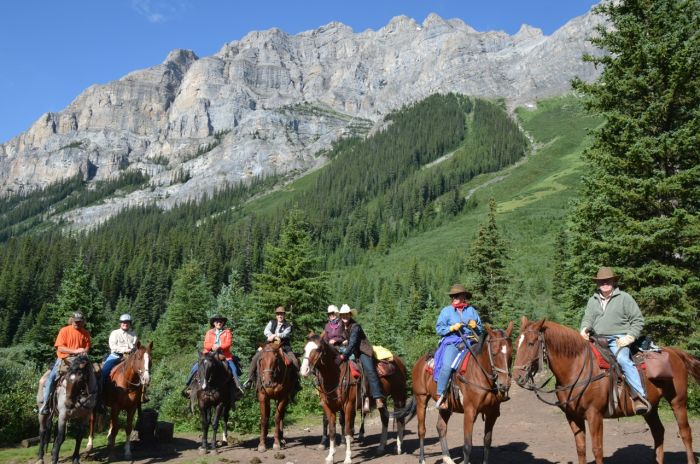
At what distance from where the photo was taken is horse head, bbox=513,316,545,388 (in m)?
8.75

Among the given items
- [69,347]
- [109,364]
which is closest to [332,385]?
[109,364]

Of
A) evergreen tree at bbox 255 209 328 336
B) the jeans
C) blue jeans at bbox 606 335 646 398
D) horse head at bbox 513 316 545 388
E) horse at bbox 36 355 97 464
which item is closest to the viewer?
horse head at bbox 513 316 545 388

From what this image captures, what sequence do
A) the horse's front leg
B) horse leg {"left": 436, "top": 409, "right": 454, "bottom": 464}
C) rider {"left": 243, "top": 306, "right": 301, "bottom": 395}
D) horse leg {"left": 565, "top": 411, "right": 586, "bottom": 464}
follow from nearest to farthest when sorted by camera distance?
horse leg {"left": 565, "top": 411, "right": 586, "bottom": 464}, horse leg {"left": 436, "top": 409, "right": 454, "bottom": 464}, the horse's front leg, rider {"left": 243, "top": 306, "right": 301, "bottom": 395}

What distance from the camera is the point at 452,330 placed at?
10328mm

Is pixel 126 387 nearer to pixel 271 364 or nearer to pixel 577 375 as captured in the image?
pixel 271 364

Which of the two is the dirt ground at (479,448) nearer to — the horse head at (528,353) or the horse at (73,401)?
the horse at (73,401)

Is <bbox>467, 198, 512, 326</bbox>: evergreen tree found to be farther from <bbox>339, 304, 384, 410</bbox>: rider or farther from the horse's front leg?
<bbox>339, 304, 384, 410</bbox>: rider

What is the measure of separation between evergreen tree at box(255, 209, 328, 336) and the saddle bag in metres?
21.7

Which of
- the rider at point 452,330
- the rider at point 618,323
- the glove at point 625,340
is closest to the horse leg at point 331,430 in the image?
the rider at point 452,330

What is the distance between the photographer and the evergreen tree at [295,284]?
29.9m

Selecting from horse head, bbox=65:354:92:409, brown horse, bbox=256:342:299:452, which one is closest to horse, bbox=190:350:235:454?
brown horse, bbox=256:342:299:452

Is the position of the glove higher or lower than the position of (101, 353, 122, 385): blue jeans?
higher

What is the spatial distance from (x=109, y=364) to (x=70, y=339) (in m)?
1.65

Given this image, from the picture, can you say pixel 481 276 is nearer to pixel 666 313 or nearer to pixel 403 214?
pixel 666 313
